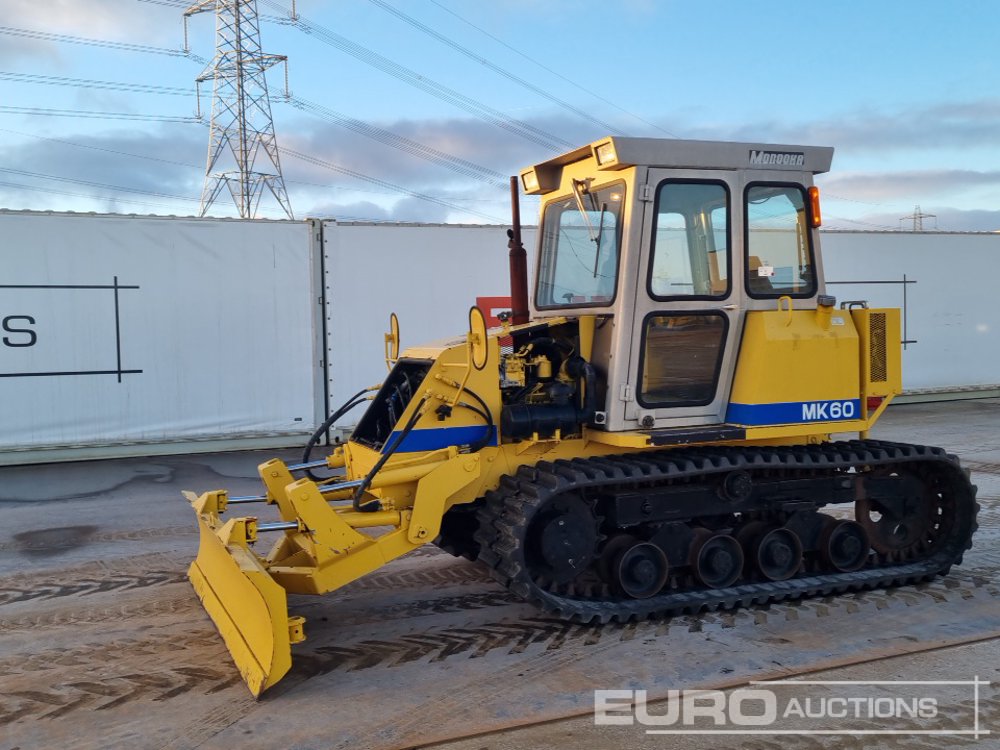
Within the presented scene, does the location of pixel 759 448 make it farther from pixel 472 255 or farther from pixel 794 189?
pixel 472 255

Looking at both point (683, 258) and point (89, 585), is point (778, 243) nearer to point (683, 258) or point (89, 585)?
point (683, 258)

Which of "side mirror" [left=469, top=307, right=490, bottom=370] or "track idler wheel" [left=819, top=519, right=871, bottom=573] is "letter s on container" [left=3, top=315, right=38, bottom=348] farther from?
"track idler wheel" [left=819, top=519, right=871, bottom=573]

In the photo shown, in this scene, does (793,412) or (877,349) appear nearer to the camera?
(793,412)

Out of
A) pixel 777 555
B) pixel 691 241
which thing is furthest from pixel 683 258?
pixel 777 555

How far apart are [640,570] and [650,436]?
79 centimetres

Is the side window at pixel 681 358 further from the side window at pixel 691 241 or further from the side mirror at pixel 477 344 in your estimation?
the side mirror at pixel 477 344

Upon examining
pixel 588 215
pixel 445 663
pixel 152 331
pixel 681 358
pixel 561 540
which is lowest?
pixel 445 663

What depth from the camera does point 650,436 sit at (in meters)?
5.01

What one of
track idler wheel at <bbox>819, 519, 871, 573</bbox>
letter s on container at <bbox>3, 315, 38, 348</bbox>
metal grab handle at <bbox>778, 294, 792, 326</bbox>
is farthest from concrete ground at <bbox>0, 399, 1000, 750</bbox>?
letter s on container at <bbox>3, 315, 38, 348</bbox>

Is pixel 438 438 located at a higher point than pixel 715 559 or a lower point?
higher

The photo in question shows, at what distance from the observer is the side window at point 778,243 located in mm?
5336

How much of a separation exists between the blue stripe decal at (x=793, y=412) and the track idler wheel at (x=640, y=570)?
983 millimetres

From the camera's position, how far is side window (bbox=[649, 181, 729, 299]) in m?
5.14

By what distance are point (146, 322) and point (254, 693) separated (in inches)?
317
